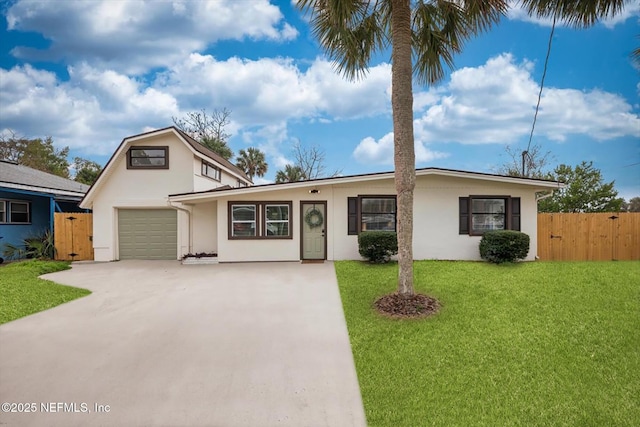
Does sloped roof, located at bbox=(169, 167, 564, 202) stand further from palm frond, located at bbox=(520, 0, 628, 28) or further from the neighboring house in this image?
the neighboring house

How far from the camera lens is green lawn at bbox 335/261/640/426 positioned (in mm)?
3201

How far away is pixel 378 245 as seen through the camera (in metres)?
9.70

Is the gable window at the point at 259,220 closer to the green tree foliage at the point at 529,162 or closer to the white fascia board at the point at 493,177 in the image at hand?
the white fascia board at the point at 493,177

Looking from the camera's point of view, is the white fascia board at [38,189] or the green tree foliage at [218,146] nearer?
the white fascia board at [38,189]

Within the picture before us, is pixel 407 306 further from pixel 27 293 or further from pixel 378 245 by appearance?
pixel 27 293

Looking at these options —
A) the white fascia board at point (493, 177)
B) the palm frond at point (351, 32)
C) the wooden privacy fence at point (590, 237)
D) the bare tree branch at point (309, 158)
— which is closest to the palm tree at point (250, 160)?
the bare tree branch at point (309, 158)

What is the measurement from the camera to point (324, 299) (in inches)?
270

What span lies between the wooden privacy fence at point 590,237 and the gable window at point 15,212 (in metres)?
21.3

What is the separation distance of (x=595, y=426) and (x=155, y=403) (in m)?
4.29

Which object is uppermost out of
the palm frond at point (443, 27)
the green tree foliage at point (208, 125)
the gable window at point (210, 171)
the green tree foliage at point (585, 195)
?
the green tree foliage at point (208, 125)

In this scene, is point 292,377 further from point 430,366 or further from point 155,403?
point 430,366

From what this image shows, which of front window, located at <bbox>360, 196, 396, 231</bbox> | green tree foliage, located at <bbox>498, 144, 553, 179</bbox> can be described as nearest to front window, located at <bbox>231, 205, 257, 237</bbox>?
front window, located at <bbox>360, 196, 396, 231</bbox>

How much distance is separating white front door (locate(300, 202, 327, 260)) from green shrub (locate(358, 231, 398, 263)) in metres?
1.87

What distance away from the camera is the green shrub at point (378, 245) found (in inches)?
382
